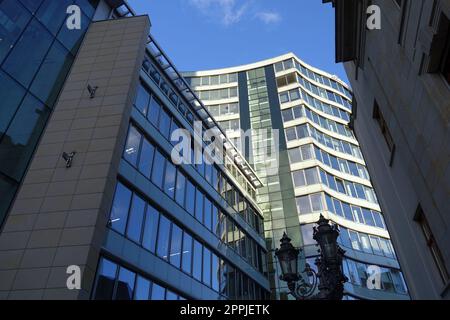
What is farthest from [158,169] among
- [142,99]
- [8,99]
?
[8,99]

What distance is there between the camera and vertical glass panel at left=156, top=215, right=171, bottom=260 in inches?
674

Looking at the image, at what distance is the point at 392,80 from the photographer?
463 inches

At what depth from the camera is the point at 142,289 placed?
1495 cm

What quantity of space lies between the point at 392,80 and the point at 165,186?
1204 cm

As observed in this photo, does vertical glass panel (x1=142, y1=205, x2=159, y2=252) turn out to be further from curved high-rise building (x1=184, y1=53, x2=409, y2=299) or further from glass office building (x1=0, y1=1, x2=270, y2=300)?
curved high-rise building (x1=184, y1=53, x2=409, y2=299)

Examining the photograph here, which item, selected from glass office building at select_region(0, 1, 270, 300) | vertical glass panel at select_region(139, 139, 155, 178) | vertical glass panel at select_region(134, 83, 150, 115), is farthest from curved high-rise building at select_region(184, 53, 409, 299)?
vertical glass panel at select_region(134, 83, 150, 115)

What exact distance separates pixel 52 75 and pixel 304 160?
28.3 metres

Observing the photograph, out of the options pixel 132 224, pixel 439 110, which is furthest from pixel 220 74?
pixel 439 110

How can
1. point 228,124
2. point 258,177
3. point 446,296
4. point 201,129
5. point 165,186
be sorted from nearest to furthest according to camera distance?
point 446,296 < point 165,186 < point 201,129 < point 258,177 < point 228,124

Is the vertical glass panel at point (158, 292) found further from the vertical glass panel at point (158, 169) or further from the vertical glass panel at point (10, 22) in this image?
the vertical glass panel at point (10, 22)

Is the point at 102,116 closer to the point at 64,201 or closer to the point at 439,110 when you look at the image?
the point at 64,201

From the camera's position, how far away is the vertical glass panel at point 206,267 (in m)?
20.7
